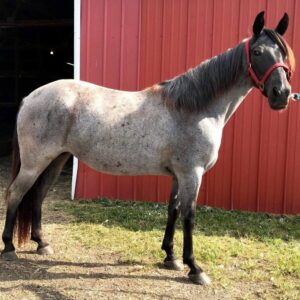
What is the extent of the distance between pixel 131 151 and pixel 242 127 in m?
2.69

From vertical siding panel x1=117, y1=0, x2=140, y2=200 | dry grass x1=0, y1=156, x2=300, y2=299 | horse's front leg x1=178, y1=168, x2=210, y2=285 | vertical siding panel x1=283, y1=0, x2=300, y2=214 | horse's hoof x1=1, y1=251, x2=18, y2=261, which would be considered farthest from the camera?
vertical siding panel x1=117, y1=0, x2=140, y2=200

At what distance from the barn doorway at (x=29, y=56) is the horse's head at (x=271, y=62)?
9447 mm

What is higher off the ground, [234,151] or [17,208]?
[234,151]

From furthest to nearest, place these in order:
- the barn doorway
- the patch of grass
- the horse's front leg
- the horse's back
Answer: the barn doorway, the patch of grass, the horse's back, the horse's front leg

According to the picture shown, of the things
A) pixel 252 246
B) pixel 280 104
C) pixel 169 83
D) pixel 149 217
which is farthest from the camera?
pixel 149 217

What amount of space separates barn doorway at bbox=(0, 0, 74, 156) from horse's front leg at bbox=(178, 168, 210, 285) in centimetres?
935

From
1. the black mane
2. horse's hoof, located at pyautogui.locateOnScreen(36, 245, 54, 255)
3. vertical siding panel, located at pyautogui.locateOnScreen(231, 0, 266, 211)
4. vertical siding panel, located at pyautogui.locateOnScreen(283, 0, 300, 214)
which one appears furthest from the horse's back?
vertical siding panel, located at pyautogui.locateOnScreen(283, 0, 300, 214)

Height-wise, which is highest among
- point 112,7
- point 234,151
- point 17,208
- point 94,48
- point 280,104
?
point 112,7

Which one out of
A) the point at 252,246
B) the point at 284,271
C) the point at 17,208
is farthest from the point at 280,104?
the point at 17,208

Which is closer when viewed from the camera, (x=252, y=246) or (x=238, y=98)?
(x=238, y=98)

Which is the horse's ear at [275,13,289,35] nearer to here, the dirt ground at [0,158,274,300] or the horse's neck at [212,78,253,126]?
the horse's neck at [212,78,253,126]

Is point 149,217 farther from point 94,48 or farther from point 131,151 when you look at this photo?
point 94,48

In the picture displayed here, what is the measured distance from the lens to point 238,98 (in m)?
3.46

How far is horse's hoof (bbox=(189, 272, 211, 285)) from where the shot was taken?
3369mm
